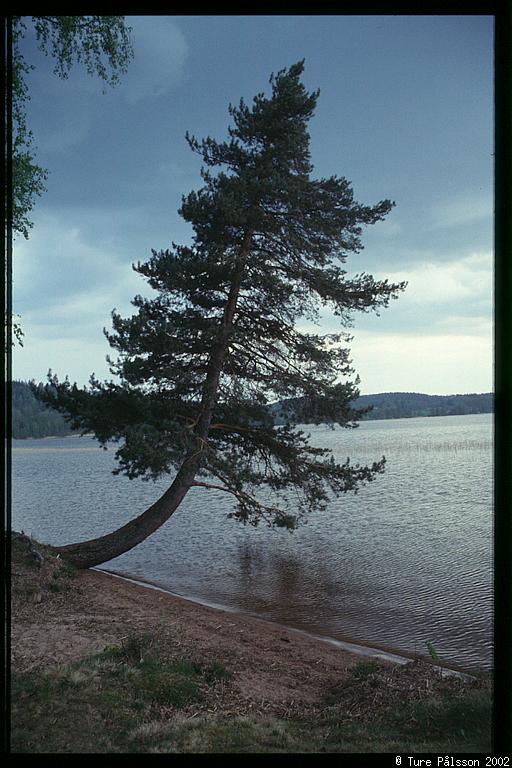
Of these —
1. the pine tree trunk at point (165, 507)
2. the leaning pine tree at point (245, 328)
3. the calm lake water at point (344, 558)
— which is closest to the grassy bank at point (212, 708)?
the calm lake water at point (344, 558)

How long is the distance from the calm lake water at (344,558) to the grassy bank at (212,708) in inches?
111

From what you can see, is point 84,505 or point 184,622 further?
point 84,505

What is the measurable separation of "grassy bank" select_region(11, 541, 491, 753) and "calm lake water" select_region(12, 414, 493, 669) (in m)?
2.83

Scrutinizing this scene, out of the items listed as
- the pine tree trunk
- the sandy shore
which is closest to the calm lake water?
the sandy shore

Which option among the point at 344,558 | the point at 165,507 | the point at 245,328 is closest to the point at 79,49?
the point at 245,328

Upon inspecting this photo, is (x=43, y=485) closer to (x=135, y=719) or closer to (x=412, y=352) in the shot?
(x=412, y=352)

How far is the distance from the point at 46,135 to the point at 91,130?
113 centimetres

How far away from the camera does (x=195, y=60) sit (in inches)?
204

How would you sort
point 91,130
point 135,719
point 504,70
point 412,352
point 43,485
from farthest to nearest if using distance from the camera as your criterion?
point 43,485 → point 412,352 → point 91,130 → point 135,719 → point 504,70

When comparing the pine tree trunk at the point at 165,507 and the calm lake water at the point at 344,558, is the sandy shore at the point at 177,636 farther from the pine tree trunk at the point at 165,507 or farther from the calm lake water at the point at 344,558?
the calm lake water at the point at 344,558

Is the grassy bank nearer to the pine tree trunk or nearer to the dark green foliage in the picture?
the pine tree trunk

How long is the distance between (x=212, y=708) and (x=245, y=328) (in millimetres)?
6476
